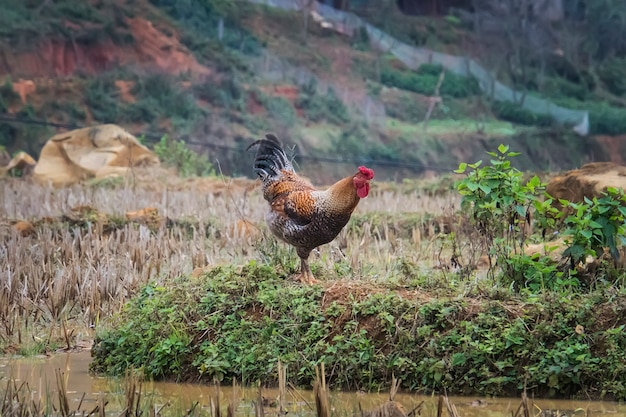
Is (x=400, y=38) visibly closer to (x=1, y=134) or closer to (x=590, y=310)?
(x=1, y=134)

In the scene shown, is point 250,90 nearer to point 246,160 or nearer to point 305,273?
point 246,160

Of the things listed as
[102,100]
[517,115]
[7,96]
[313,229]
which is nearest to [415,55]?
[517,115]

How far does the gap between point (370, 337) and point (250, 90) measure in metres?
26.0

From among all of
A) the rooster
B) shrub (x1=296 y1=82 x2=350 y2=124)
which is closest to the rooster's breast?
the rooster

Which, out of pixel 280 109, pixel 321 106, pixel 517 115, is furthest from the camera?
pixel 517 115

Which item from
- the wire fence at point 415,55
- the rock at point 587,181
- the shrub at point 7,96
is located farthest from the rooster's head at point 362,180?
the wire fence at point 415,55

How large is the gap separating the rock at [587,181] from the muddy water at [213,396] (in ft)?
13.8

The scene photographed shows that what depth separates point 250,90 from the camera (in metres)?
32.2

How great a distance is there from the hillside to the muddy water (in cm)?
2162

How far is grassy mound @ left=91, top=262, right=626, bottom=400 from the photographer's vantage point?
6.34m

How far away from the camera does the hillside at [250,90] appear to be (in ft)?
99.1

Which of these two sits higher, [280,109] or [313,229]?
[313,229]

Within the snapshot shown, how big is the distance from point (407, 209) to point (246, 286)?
7.56m

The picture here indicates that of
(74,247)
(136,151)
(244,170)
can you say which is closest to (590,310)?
(74,247)
